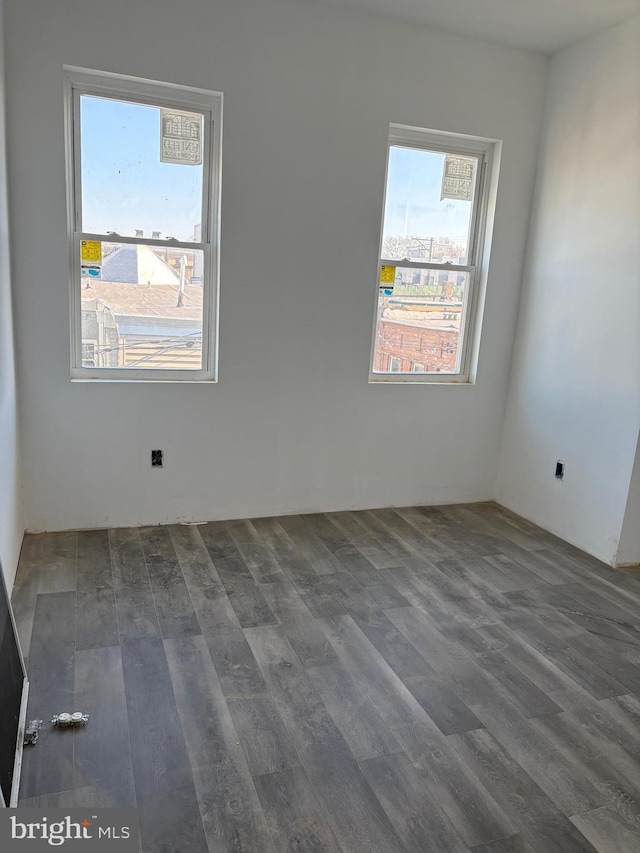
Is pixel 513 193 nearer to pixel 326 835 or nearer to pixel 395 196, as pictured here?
pixel 395 196

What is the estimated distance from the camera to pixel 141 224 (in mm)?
3426

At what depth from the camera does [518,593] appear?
3.15 meters

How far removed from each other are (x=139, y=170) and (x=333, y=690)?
2.83 metres

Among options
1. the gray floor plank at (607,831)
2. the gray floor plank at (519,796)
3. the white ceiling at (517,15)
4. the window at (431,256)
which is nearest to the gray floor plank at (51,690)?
the gray floor plank at (519,796)

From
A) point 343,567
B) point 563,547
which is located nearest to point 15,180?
point 343,567

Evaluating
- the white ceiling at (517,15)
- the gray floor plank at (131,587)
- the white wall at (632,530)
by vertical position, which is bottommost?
the gray floor plank at (131,587)

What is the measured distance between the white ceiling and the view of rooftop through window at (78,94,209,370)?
1237 millimetres

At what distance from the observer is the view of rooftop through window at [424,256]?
12.9 feet

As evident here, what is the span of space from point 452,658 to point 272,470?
1.77 metres

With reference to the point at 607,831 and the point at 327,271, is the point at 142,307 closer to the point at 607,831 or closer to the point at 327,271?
the point at 327,271

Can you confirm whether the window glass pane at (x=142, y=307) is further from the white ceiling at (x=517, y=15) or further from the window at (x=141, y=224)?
the white ceiling at (x=517, y=15)

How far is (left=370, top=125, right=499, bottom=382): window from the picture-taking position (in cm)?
393

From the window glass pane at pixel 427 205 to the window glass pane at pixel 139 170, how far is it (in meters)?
1.24

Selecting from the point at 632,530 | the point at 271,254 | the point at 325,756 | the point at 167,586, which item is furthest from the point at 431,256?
the point at 325,756
